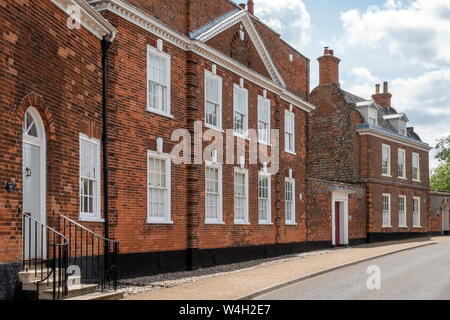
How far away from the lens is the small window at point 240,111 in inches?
853

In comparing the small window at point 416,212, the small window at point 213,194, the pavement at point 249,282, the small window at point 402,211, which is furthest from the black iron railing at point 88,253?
the small window at point 416,212

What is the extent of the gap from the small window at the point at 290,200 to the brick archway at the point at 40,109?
50.9 feet

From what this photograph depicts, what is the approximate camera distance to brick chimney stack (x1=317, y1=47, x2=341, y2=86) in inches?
1455

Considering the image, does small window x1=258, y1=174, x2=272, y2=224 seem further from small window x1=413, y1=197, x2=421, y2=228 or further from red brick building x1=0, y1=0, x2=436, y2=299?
small window x1=413, y1=197, x2=421, y2=228

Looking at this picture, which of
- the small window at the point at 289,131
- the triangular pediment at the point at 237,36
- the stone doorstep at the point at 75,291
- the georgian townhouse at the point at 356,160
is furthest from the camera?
the georgian townhouse at the point at 356,160

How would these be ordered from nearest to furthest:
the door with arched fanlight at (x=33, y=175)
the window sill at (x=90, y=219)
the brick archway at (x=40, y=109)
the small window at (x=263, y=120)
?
the brick archway at (x=40, y=109) < the door with arched fanlight at (x=33, y=175) < the window sill at (x=90, y=219) < the small window at (x=263, y=120)

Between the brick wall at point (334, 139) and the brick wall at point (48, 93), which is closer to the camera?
the brick wall at point (48, 93)

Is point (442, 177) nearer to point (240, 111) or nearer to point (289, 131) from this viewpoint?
point (289, 131)

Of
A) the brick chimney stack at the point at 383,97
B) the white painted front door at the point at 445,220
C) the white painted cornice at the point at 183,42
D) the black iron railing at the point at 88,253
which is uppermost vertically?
the brick chimney stack at the point at 383,97

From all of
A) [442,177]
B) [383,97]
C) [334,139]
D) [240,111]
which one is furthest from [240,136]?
[442,177]

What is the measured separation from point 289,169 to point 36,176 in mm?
15720

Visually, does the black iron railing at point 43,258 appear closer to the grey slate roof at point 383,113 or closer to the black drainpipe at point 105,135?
the black drainpipe at point 105,135

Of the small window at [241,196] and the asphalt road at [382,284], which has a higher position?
the small window at [241,196]
